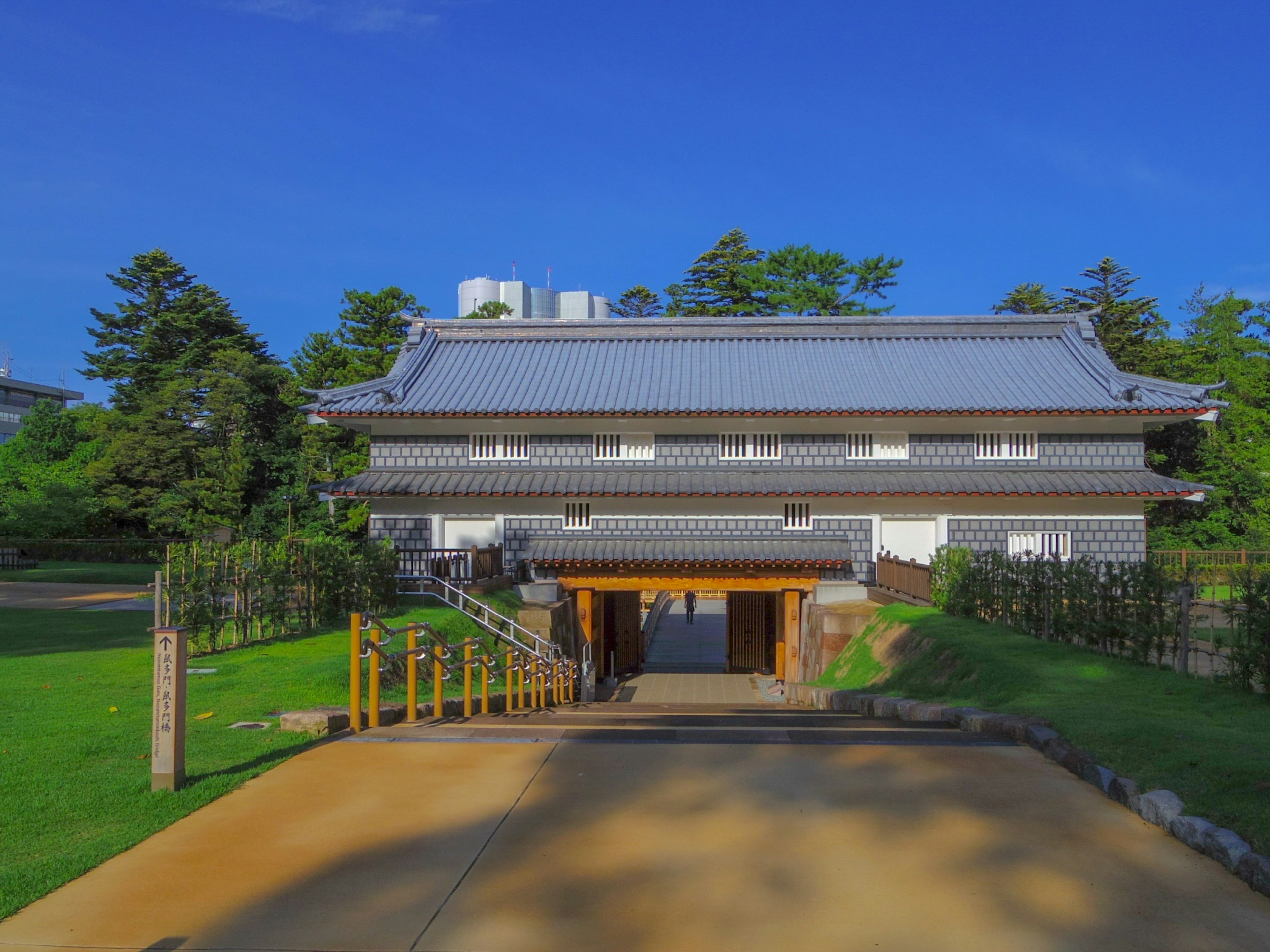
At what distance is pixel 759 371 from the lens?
2892 centimetres

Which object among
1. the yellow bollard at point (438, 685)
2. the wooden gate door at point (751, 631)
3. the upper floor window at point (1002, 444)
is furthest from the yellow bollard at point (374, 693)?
the wooden gate door at point (751, 631)

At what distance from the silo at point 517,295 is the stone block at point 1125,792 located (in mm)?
94263

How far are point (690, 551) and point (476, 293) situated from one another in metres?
82.8

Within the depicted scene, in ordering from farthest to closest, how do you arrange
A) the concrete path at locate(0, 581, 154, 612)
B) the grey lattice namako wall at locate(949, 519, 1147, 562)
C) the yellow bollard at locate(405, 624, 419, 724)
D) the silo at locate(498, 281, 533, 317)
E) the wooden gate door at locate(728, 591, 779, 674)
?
1. the silo at locate(498, 281, 533, 317)
2. the wooden gate door at locate(728, 591, 779, 674)
3. the grey lattice namako wall at locate(949, 519, 1147, 562)
4. the concrete path at locate(0, 581, 154, 612)
5. the yellow bollard at locate(405, 624, 419, 724)

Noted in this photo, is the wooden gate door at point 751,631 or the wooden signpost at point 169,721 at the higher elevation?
the wooden signpost at point 169,721

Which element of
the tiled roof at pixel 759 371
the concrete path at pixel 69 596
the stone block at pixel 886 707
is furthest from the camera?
the tiled roof at pixel 759 371

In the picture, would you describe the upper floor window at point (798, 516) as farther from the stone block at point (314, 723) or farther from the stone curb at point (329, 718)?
the stone block at point (314, 723)

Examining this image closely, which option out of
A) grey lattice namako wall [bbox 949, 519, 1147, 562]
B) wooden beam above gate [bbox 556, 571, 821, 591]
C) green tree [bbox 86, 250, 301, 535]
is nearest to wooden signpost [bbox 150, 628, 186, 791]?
wooden beam above gate [bbox 556, 571, 821, 591]

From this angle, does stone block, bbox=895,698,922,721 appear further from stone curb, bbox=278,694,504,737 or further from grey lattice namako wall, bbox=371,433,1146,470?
grey lattice namako wall, bbox=371,433,1146,470

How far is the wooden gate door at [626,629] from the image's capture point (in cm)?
3111

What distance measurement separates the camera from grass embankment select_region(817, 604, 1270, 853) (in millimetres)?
5965

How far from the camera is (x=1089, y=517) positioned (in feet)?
85.2

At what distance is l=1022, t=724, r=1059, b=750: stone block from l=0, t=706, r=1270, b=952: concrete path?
733 mm

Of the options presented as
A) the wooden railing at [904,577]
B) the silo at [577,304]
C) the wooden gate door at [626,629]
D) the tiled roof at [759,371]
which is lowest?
the wooden gate door at [626,629]
